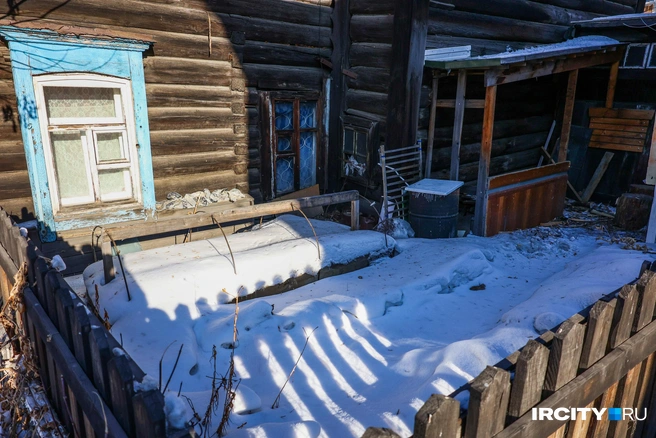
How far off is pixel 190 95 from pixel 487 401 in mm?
6000

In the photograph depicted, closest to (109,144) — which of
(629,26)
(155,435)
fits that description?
(155,435)

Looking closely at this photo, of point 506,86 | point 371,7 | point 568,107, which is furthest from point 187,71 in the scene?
point 568,107

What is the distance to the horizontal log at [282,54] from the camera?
7.21 m

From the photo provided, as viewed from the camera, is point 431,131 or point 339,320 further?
point 431,131

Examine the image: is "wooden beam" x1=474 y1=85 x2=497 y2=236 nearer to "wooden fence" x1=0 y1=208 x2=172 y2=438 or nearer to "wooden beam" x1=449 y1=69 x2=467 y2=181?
"wooden beam" x1=449 y1=69 x2=467 y2=181

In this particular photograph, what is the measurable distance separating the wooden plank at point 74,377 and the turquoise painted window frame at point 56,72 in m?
3.29

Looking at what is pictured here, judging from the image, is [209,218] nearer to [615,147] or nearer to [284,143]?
[284,143]

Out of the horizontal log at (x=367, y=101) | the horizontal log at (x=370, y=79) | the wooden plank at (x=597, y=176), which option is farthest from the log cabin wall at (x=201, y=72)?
the wooden plank at (x=597, y=176)

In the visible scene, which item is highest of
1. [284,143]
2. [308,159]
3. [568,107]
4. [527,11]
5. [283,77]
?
[527,11]

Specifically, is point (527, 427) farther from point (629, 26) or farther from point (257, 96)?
point (629, 26)

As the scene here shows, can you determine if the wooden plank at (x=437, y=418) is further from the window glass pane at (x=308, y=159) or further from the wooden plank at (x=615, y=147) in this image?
the wooden plank at (x=615, y=147)

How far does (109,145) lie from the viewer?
5.98 metres

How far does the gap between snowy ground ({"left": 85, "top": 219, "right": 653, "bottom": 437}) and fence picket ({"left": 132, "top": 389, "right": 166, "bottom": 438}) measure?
485 mm

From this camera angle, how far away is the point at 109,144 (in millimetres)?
5980
